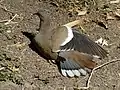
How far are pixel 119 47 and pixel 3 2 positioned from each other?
174cm

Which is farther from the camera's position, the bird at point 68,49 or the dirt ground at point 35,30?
the bird at point 68,49

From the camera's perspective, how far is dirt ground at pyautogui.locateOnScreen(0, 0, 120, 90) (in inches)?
209

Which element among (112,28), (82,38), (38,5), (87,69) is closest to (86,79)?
(87,69)

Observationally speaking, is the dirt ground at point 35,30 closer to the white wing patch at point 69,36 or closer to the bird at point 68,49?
the bird at point 68,49

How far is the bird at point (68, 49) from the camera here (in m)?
5.50

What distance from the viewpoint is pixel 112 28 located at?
6.48 metres

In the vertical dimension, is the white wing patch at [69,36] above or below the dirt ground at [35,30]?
above

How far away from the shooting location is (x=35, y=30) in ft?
20.4

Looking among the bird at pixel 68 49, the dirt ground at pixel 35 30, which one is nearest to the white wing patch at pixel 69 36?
the bird at pixel 68 49

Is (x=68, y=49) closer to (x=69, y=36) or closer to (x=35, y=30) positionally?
(x=69, y=36)

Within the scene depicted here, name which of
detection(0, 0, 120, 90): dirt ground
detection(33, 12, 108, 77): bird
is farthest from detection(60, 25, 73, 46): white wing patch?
detection(0, 0, 120, 90): dirt ground

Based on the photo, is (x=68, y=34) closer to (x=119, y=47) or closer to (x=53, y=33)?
(x=53, y=33)

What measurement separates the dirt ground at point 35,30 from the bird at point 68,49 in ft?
0.31

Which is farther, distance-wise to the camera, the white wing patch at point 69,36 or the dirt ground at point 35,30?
the white wing patch at point 69,36
